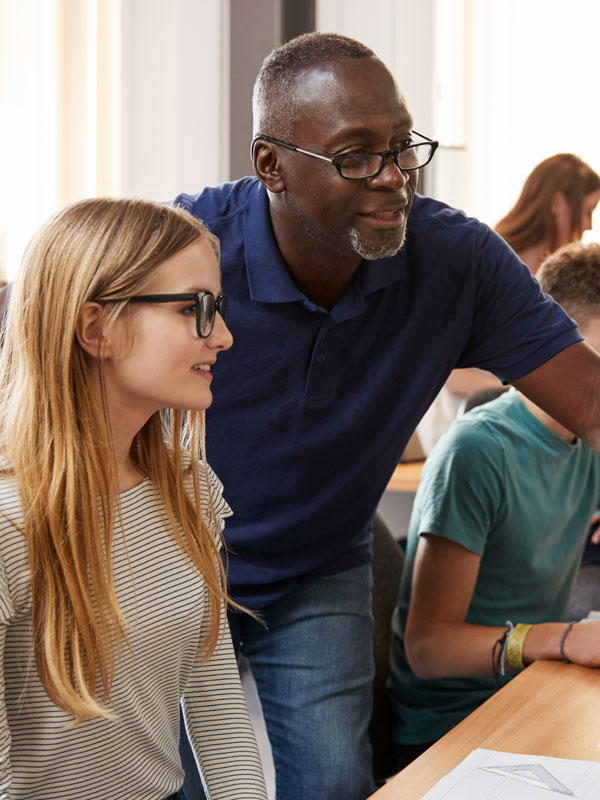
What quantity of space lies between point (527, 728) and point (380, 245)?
0.63m

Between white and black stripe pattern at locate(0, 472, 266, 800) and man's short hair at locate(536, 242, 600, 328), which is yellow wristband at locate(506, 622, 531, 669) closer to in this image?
white and black stripe pattern at locate(0, 472, 266, 800)

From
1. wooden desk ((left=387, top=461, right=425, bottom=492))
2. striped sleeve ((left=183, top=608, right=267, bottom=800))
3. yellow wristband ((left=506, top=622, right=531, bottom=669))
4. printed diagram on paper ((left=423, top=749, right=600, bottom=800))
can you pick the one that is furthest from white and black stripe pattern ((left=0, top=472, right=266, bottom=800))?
wooden desk ((left=387, top=461, right=425, bottom=492))

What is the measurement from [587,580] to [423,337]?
1.07 m

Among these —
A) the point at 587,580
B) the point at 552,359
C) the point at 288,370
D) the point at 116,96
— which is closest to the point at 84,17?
the point at 116,96

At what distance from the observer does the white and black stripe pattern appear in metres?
0.96

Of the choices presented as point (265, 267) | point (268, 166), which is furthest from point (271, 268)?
point (268, 166)

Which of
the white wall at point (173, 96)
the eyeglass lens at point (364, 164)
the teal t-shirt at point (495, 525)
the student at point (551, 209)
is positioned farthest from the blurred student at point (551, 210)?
the eyeglass lens at point (364, 164)

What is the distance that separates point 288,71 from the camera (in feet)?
4.70

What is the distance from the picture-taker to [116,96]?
2607 millimetres

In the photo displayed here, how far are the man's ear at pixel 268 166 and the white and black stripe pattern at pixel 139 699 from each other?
535 mm

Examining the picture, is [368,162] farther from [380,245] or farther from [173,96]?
[173,96]

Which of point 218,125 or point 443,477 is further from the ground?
point 218,125

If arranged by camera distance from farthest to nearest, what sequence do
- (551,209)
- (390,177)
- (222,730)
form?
1. (551,209)
2. (390,177)
3. (222,730)

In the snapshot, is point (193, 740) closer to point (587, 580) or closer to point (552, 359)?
point (552, 359)
